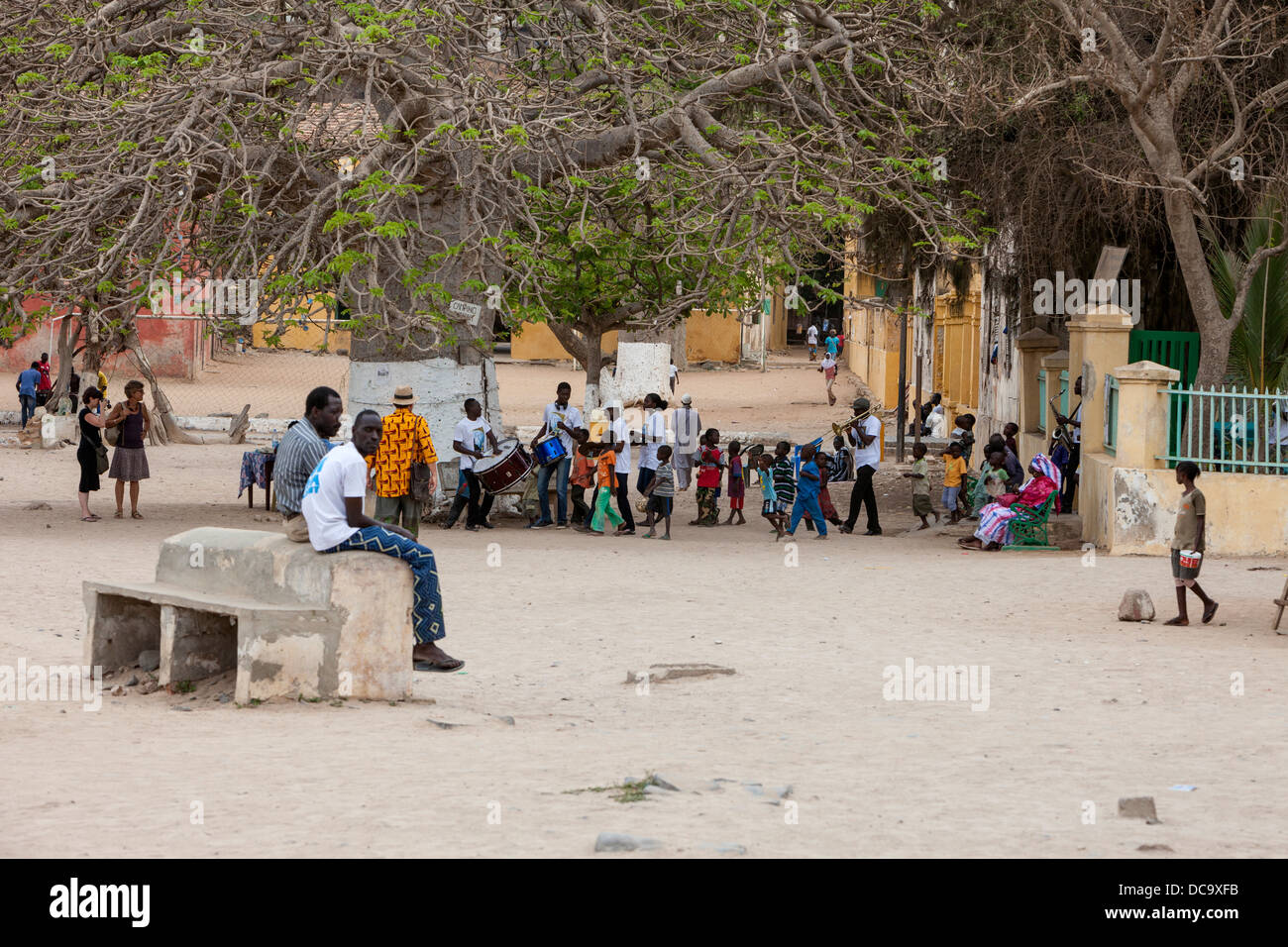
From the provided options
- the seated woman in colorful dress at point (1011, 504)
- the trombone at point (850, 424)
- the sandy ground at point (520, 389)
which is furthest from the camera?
the sandy ground at point (520, 389)

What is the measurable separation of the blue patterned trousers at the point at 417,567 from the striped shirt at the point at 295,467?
539mm

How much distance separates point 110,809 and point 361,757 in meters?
1.25

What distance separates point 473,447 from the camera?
16656mm

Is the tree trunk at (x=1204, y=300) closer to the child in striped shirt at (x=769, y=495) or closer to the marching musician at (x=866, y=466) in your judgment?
the marching musician at (x=866, y=466)

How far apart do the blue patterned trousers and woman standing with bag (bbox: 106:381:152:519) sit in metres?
9.42

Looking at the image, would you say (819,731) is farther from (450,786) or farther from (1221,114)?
(1221,114)

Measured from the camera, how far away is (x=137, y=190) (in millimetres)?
15508

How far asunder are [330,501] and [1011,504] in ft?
32.3

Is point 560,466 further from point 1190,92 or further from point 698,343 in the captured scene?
point 698,343

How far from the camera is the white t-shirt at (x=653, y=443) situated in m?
17.6

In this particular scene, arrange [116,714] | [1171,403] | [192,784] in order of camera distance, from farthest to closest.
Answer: [1171,403], [116,714], [192,784]

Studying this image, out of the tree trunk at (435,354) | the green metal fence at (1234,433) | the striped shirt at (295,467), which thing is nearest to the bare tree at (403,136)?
the tree trunk at (435,354)

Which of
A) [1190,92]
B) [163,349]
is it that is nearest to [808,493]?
[1190,92]

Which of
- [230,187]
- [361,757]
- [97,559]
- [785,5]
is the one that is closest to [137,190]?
[230,187]
